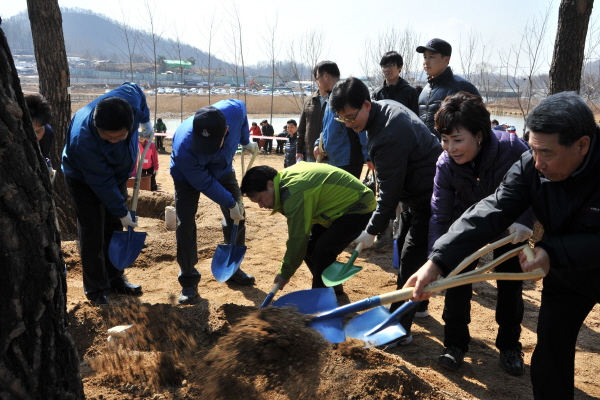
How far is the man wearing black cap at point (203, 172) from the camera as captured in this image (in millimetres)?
3539

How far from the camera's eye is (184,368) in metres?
2.62

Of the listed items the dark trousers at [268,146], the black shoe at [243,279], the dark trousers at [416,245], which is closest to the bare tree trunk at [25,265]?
the dark trousers at [416,245]

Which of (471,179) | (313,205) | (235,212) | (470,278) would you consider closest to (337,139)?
(235,212)

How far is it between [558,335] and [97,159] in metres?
2.95

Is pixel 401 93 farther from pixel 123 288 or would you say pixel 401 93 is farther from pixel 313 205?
pixel 123 288

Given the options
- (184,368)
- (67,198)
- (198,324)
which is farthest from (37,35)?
(184,368)

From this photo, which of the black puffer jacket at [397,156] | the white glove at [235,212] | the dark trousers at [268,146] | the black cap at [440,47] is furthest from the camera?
the dark trousers at [268,146]

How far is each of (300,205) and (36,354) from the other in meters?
1.63

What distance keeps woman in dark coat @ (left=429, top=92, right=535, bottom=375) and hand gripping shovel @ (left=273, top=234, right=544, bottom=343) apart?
15.8 inches

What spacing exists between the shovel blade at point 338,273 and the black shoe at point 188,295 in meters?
1.33

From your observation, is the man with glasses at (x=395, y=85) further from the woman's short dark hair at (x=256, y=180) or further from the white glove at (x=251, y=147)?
the woman's short dark hair at (x=256, y=180)

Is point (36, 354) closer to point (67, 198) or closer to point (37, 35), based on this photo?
point (67, 198)

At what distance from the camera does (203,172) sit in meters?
3.72

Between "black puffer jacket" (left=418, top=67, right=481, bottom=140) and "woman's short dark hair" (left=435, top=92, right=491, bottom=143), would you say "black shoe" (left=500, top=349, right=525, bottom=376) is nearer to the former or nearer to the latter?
"woman's short dark hair" (left=435, top=92, right=491, bottom=143)
